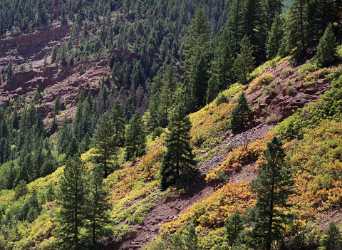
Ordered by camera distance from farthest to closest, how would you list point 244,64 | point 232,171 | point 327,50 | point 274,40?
point 274,40
point 244,64
point 327,50
point 232,171

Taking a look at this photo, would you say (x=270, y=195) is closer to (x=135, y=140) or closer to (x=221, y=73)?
(x=135, y=140)

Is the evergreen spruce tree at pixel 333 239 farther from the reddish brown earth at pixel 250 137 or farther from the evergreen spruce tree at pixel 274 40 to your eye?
the evergreen spruce tree at pixel 274 40

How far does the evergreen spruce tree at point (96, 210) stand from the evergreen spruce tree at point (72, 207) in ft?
2.66

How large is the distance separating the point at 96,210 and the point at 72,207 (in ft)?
7.69

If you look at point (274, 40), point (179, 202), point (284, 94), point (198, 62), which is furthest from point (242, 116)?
point (198, 62)

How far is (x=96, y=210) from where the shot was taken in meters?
53.4

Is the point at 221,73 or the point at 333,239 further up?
the point at 221,73

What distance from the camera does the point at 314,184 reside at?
46.7 metres

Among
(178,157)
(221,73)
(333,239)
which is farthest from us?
(221,73)

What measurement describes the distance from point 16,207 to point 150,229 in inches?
1547

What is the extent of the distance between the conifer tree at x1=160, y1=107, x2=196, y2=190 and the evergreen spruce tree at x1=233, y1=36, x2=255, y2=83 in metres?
20.3

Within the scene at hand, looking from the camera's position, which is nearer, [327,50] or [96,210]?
[96,210]


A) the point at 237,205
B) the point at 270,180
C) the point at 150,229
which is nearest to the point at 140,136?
the point at 150,229

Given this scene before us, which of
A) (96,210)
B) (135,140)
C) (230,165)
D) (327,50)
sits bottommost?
(135,140)
